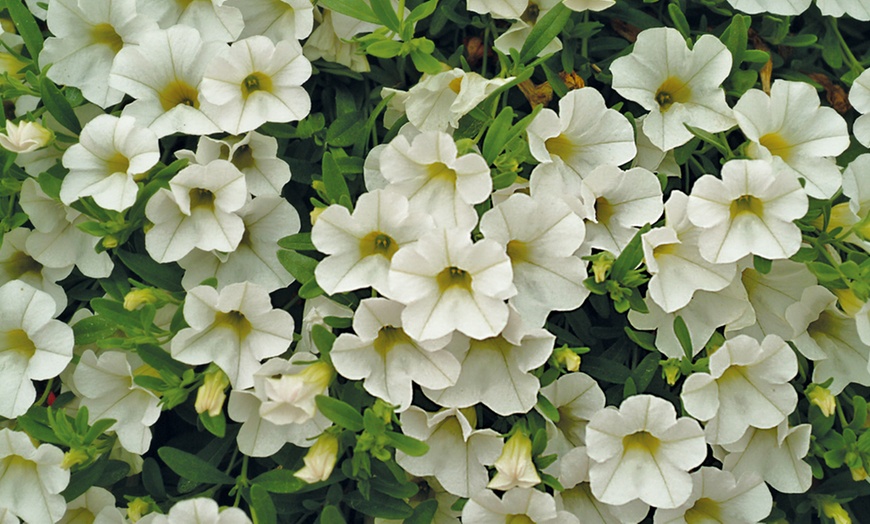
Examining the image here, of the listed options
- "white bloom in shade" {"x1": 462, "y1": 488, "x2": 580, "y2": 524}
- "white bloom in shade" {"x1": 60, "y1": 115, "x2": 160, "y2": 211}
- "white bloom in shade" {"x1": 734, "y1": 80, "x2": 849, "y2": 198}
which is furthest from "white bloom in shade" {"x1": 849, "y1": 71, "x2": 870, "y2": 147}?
"white bloom in shade" {"x1": 60, "y1": 115, "x2": 160, "y2": 211}

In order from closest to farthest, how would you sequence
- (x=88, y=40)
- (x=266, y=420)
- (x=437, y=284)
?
(x=437, y=284) → (x=266, y=420) → (x=88, y=40)

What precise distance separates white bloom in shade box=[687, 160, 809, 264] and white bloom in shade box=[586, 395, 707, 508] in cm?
21

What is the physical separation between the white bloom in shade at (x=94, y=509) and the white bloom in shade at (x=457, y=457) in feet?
1.33

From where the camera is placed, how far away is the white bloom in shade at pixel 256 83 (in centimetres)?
117

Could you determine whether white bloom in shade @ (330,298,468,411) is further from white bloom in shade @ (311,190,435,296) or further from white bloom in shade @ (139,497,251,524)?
white bloom in shade @ (139,497,251,524)

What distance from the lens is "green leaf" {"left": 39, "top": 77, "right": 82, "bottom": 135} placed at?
123 cm

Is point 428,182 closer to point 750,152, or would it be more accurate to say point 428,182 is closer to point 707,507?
point 750,152

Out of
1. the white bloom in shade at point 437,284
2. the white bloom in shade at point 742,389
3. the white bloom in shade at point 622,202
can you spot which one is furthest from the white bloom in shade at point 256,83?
the white bloom in shade at point 742,389

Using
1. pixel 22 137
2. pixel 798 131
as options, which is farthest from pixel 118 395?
pixel 798 131

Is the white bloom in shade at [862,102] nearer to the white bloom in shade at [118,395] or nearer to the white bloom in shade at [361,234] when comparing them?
the white bloom in shade at [361,234]

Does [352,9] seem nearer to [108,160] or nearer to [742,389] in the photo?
[108,160]

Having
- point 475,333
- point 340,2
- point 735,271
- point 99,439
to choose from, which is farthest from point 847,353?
point 99,439

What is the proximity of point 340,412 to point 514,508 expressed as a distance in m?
0.27

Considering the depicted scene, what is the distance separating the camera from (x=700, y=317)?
1219 mm
